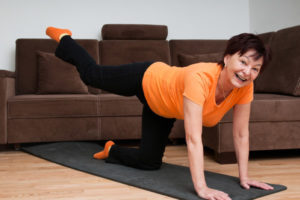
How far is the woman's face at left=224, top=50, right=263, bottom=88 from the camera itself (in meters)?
1.49

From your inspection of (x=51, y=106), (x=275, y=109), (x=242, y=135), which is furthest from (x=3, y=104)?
(x=275, y=109)

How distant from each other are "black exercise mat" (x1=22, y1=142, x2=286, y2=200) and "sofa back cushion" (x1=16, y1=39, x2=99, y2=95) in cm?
86

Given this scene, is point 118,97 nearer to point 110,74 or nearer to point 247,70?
point 110,74

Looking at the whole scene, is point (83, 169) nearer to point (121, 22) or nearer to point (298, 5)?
point (121, 22)

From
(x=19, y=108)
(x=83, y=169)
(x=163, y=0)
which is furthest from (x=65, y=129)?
(x=163, y=0)

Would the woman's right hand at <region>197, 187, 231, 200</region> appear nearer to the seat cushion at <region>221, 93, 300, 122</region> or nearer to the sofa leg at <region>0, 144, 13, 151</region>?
the seat cushion at <region>221, 93, 300, 122</region>

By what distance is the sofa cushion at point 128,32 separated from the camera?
3.57 metres

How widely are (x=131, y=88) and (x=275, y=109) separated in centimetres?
100

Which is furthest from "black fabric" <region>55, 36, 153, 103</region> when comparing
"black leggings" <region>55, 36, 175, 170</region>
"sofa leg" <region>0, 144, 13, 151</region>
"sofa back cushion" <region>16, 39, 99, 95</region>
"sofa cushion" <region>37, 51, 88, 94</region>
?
"sofa back cushion" <region>16, 39, 99, 95</region>

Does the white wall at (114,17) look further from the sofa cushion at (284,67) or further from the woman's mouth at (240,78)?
the woman's mouth at (240,78)

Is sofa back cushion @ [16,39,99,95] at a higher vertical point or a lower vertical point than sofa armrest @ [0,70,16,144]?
higher

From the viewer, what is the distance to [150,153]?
2074mm

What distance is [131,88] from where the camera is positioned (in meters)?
1.96

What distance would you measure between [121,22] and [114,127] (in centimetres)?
144
